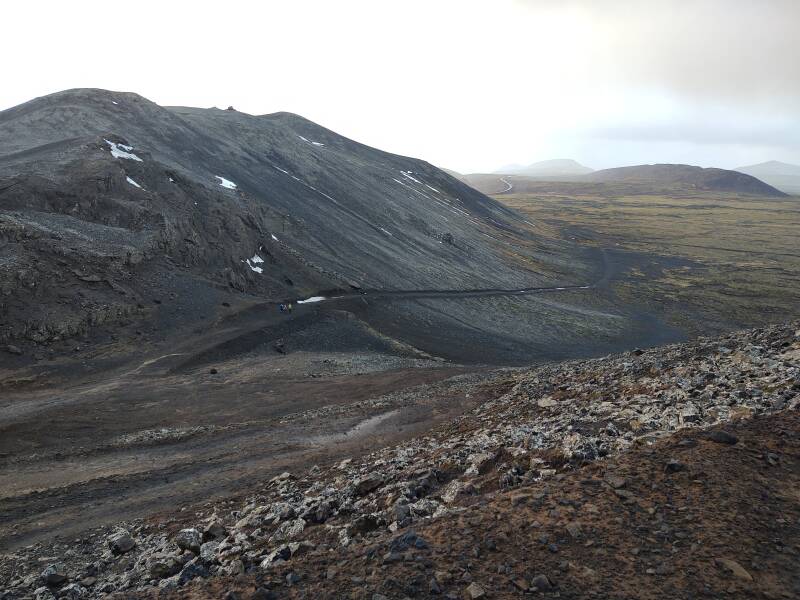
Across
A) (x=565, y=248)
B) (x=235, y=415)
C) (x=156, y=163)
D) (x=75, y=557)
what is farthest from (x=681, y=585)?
(x=565, y=248)

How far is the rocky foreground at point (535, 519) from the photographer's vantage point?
286 inches

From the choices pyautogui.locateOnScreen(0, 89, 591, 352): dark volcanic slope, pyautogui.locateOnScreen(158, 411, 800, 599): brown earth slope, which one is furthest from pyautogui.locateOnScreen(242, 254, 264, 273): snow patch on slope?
pyautogui.locateOnScreen(158, 411, 800, 599): brown earth slope

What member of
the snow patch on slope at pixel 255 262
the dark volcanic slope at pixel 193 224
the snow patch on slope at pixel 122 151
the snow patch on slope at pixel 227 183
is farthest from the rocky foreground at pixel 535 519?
the snow patch on slope at pixel 227 183

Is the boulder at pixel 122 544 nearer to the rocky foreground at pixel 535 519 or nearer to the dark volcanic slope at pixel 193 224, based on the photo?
the rocky foreground at pixel 535 519

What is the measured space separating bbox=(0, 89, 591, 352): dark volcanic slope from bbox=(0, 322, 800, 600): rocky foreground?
2339 centimetres

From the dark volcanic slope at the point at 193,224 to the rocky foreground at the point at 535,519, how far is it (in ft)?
76.7

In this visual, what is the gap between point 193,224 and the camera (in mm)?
43531

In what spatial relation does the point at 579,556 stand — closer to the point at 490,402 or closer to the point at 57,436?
the point at 490,402

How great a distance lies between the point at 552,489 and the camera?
9.26 meters

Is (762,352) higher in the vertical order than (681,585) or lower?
higher

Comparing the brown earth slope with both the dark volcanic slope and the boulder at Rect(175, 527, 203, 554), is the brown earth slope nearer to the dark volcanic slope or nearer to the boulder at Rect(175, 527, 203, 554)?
the boulder at Rect(175, 527, 203, 554)

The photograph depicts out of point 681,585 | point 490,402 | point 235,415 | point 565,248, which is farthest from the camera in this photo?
point 565,248

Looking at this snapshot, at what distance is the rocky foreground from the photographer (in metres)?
7.26

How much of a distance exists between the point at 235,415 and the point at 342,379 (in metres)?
7.16
